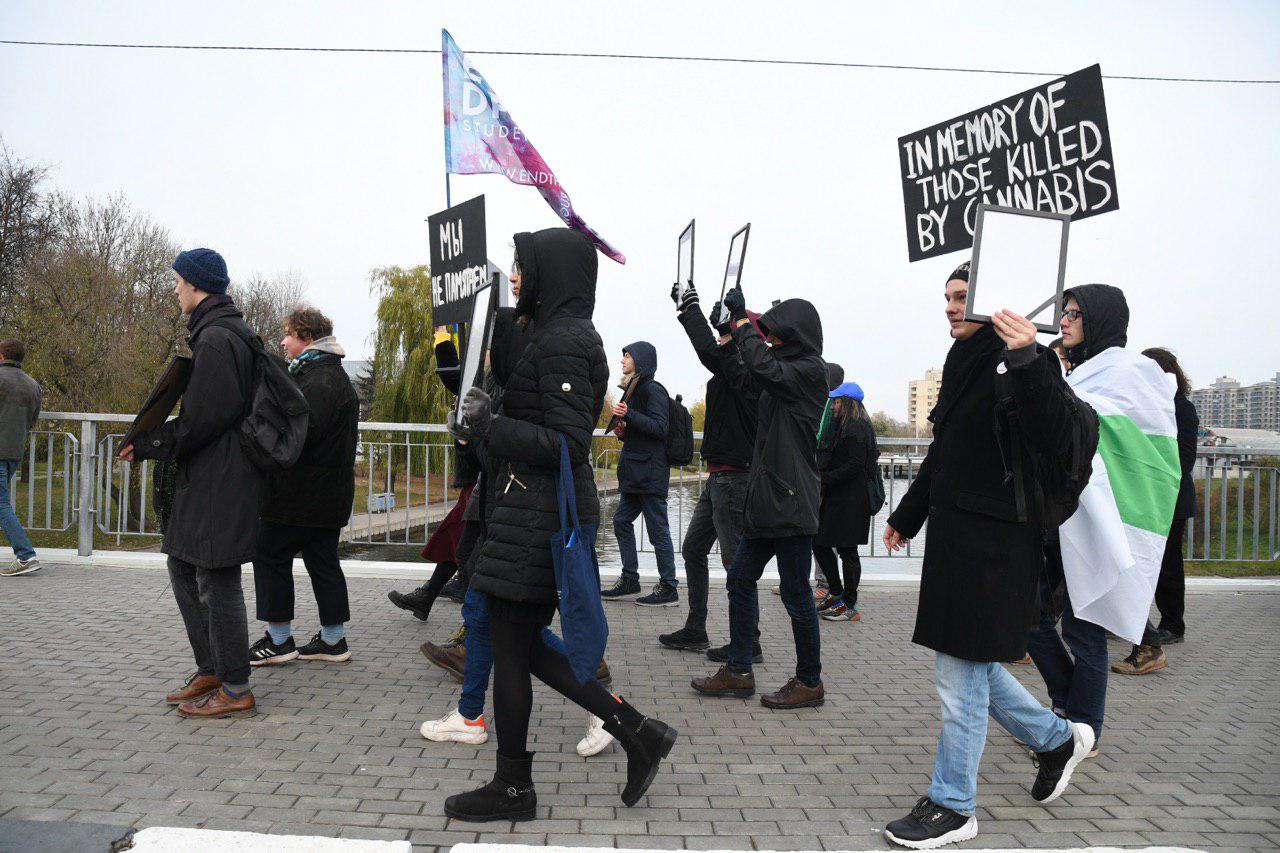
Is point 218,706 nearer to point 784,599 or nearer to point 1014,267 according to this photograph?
point 784,599

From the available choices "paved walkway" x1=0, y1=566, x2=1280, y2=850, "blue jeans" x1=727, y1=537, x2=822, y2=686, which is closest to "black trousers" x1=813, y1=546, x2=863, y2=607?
"paved walkway" x1=0, y1=566, x2=1280, y2=850

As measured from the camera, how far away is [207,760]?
12.8 feet

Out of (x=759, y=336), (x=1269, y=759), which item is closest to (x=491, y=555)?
(x=759, y=336)

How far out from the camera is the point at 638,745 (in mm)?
3514

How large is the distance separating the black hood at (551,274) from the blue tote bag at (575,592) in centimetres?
54

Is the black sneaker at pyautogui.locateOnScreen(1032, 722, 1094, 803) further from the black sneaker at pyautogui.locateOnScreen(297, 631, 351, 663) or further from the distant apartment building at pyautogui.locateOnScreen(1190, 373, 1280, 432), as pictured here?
the distant apartment building at pyautogui.locateOnScreen(1190, 373, 1280, 432)

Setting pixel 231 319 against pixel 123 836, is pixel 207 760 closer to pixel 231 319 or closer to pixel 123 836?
pixel 123 836

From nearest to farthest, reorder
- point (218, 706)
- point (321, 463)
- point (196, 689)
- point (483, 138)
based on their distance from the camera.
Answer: point (218, 706)
point (196, 689)
point (321, 463)
point (483, 138)

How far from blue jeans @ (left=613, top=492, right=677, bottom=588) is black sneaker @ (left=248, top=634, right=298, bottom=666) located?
2990 millimetres

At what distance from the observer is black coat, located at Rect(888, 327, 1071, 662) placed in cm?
324

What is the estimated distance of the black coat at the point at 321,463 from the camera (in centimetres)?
537

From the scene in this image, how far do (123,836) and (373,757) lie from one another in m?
1.09

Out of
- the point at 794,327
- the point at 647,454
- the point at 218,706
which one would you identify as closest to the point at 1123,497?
the point at 794,327

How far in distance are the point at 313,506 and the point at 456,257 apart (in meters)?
1.71
